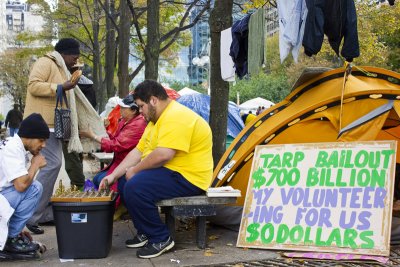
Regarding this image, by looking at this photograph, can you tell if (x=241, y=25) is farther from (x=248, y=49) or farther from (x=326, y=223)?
(x=326, y=223)

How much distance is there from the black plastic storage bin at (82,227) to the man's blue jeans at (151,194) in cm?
22

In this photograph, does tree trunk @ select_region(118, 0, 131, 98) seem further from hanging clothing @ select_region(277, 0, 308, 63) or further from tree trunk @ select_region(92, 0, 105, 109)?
hanging clothing @ select_region(277, 0, 308, 63)

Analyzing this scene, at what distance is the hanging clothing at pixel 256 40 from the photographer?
622 cm

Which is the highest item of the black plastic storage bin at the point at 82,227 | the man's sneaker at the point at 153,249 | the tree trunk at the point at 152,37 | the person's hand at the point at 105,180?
the tree trunk at the point at 152,37

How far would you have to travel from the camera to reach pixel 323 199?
4867 mm

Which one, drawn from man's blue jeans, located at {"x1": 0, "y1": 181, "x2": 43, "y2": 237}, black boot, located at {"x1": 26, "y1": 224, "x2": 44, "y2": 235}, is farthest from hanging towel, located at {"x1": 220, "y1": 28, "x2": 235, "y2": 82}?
man's blue jeans, located at {"x1": 0, "y1": 181, "x2": 43, "y2": 237}

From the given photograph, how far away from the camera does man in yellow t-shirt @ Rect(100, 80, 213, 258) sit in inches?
182

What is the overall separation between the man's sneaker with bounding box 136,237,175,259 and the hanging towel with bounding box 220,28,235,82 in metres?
2.65

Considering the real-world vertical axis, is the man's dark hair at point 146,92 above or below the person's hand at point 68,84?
below

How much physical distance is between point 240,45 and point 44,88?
244cm

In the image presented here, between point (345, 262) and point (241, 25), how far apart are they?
3.22 metres

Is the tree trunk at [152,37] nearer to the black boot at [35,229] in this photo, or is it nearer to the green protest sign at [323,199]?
the black boot at [35,229]

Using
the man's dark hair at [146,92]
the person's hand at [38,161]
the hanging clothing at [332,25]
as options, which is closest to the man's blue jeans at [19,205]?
the person's hand at [38,161]

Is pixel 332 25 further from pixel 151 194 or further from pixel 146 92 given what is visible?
pixel 151 194
